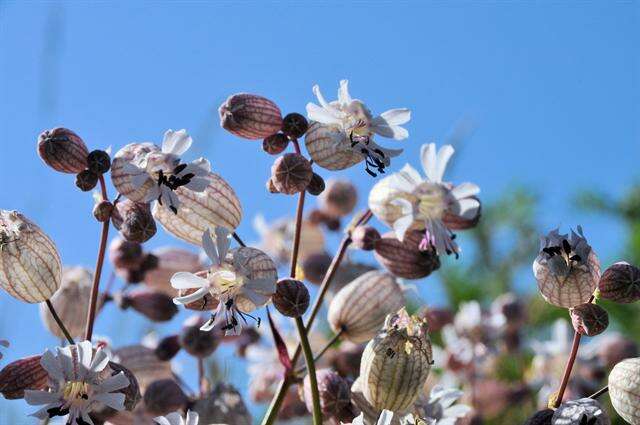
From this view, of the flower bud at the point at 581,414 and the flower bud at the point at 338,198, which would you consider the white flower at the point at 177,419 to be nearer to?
the flower bud at the point at 581,414

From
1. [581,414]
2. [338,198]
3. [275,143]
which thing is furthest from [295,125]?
[338,198]

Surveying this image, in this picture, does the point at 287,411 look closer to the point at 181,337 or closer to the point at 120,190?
the point at 181,337

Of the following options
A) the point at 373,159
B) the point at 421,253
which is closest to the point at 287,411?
the point at 421,253

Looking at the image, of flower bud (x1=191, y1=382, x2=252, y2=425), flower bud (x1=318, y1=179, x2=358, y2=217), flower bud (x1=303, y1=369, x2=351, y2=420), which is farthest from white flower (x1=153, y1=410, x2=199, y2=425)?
flower bud (x1=318, y1=179, x2=358, y2=217)

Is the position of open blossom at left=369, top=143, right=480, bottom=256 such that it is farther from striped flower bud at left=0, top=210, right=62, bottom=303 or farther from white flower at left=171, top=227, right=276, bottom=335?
striped flower bud at left=0, top=210, right=62, bottom=303

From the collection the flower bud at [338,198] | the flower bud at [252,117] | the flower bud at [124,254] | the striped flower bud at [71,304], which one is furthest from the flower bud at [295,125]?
the flower bud at [338,198]
